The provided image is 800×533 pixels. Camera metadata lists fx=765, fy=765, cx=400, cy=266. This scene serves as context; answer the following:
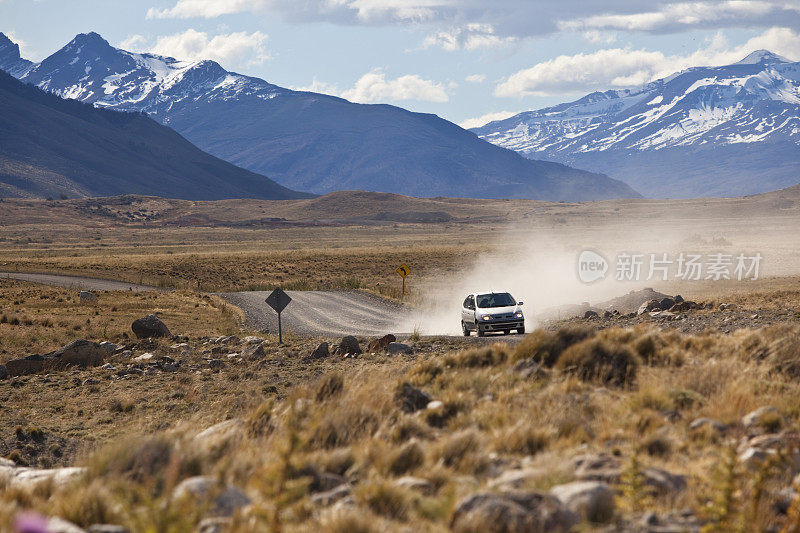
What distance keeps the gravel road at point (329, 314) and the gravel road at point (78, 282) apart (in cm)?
980

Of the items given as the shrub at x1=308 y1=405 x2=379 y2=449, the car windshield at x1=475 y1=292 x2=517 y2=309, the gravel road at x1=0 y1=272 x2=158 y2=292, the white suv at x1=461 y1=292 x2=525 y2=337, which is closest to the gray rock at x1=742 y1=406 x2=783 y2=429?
the shrub at x1=308 y1=405 x2=379 y2=449

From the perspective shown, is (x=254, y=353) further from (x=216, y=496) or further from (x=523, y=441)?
(x=216, y=496)

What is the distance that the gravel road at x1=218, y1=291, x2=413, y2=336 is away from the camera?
32.6 metres

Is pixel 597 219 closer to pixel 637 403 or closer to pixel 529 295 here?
pixel 529 295

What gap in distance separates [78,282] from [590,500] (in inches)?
2222

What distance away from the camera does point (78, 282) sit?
185 ft

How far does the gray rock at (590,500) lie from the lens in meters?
5.70

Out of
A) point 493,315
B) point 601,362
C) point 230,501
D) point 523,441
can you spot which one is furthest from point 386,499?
point 493,315

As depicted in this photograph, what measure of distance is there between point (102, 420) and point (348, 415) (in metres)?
8.69

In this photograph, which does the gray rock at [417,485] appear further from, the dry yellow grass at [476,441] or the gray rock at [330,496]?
the gray rock at [330,496]

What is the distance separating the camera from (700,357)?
37.2 feet

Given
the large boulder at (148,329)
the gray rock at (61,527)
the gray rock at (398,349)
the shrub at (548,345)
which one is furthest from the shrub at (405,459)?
the large boulder at (148,329)

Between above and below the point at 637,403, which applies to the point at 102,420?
below

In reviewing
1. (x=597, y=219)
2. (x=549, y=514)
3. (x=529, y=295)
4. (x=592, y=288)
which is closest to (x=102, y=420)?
(x=549, y=514)
